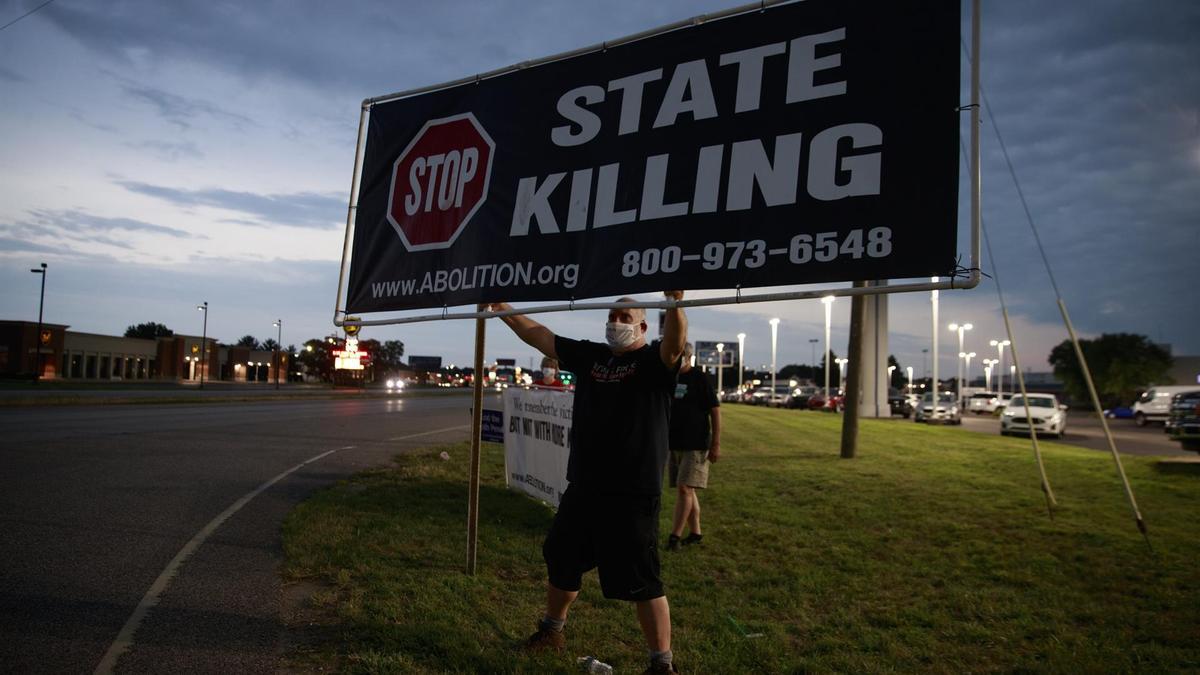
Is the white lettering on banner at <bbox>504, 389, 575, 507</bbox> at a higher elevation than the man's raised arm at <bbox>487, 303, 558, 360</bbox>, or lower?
lower

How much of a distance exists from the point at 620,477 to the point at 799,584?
9.44 ft

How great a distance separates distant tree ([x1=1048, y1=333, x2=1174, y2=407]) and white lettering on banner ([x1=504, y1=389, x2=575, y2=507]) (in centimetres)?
8290

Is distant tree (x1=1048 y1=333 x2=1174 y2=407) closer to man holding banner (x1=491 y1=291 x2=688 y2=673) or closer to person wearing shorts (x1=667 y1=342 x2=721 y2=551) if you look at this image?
person wearing shorts (x1=667 y1=342 x2=721 y2=551)

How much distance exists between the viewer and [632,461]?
3.92 metres

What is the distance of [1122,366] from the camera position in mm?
79750

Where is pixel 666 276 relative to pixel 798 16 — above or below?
below

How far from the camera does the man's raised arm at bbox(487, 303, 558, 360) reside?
4.47 meters

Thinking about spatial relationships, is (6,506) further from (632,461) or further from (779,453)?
(779,453)

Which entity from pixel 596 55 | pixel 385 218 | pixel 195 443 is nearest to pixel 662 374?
pixel 596 55

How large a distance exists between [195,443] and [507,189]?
12.2 meters

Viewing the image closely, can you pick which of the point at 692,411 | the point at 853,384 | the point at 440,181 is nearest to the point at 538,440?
the point at 692,411

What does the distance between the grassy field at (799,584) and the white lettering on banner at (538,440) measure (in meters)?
0.37

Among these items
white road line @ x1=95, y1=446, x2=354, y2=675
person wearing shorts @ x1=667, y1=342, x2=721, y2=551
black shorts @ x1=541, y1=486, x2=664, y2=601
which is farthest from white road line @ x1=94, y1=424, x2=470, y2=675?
person wearing shorts @ x1=667, y1=342, x2=721, y2=551

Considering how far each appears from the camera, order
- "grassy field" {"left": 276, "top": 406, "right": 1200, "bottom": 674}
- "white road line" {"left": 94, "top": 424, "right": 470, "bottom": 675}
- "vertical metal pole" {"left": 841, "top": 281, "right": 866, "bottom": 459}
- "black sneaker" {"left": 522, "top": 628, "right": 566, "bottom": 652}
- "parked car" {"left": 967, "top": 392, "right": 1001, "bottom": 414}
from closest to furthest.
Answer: "white road line" {"left": 94, "top": 424, "right": 470, "bottom": 675}, "black sneaker" {"left": 522, "top": 628, "right": 566, "bottom": 652}, "grassy field" {"left": 276, "top": 406, "right": 1200, "bottom": 674}, "vertical metal pole" {"left": 841, "top": 281, "right": 866, "bottom": 459}, "parked car" {"left": 967, "top": 392, "right": 1001, "bottom": 414}
